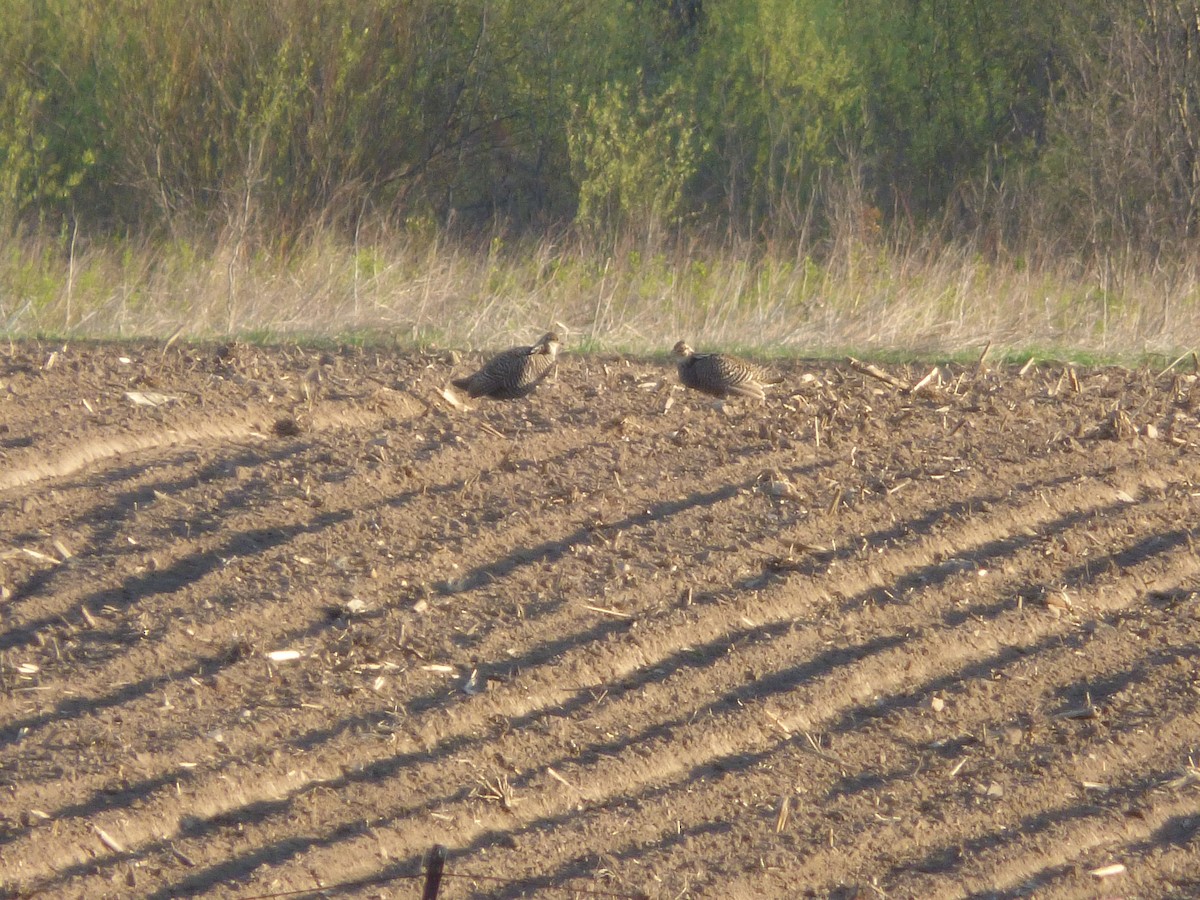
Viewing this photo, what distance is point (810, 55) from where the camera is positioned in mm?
18406

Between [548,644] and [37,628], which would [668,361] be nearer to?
[548,644]

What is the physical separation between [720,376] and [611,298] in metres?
3.66

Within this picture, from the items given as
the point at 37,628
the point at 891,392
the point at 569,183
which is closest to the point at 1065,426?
the point at 891,392

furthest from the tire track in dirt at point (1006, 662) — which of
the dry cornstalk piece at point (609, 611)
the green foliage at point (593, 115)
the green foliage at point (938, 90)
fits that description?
the green foliage at point (938, 90)

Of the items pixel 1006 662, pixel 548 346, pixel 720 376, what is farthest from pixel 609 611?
pixel 548 346

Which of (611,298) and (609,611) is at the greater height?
(609,611)

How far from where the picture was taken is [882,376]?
771 cm

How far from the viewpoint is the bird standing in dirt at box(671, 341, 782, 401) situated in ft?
23.6

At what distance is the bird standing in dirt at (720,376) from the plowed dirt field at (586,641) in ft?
0.44

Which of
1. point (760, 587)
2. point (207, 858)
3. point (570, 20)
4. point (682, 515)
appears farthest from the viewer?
point (570, 20)

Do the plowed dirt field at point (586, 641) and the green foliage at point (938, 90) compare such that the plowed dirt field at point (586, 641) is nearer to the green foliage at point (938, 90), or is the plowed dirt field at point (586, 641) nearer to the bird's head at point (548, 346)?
the bird's head at point (548, 346)

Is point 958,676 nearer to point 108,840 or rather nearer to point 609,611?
point 609,611

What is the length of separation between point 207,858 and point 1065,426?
15.8ft

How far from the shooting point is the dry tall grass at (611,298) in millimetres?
9617
